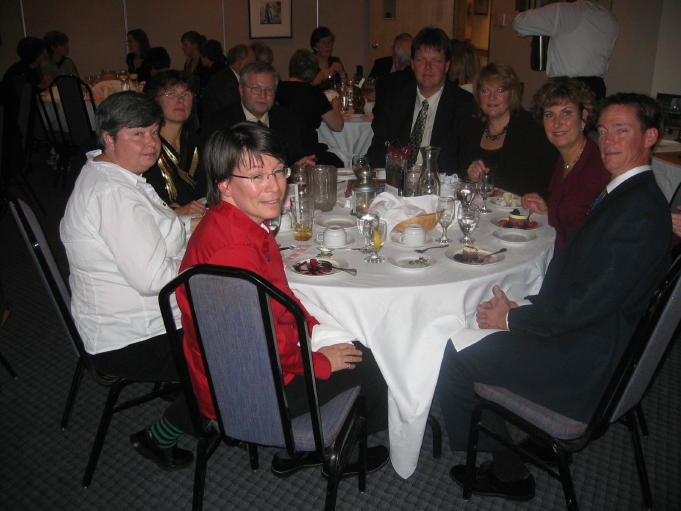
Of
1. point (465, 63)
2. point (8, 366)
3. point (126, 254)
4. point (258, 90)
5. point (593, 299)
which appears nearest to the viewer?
point (593, 299)

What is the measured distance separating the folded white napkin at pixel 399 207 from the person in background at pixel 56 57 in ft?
18.8

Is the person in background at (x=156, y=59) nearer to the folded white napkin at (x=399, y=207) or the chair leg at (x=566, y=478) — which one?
the folded white napkin at (x=399, y=207)

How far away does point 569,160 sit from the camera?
2596 mm

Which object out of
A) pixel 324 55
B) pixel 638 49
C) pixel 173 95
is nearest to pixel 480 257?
pixel 173 95

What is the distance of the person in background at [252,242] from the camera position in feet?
4.83

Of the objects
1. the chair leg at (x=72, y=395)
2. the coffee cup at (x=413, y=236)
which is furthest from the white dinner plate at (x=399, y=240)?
the chair leg at (x=72, y=395)

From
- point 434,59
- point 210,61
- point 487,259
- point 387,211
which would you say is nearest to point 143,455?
point 387,211

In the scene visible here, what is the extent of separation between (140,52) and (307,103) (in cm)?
432

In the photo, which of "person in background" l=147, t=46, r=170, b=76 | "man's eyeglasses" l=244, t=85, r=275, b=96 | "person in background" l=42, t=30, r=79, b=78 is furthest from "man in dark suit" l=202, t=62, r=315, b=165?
"person in background" l=147, t=46, r=170, b=76

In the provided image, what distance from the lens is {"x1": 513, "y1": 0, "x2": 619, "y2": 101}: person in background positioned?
474 centimetres

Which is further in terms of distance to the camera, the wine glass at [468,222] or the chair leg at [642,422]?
the chair leg at [642,422]

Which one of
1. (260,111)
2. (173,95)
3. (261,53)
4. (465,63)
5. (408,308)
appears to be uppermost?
(261,53)

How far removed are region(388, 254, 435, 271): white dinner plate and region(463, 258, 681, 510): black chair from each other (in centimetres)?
A: 42

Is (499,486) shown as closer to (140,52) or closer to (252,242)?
(252,242)
